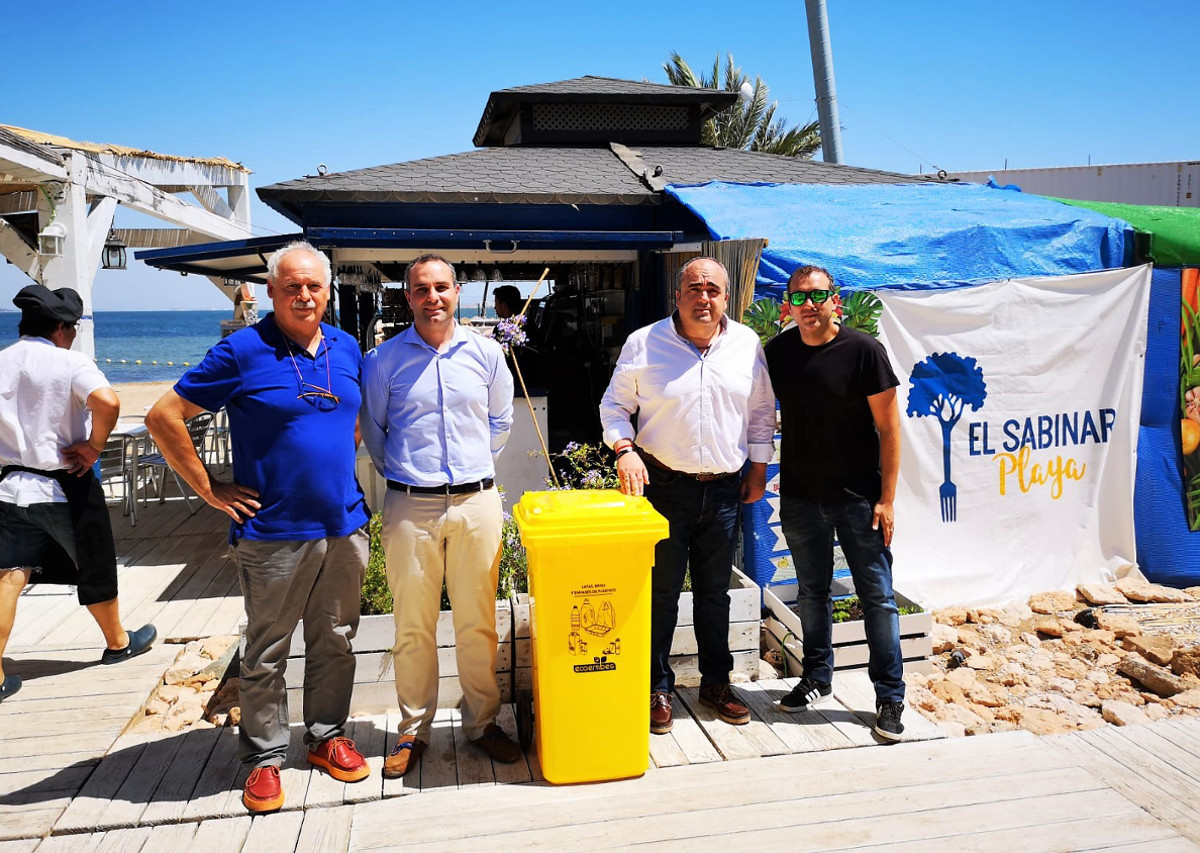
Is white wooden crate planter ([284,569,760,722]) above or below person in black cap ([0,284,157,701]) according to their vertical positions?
below

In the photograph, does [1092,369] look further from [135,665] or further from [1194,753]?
[135,665]

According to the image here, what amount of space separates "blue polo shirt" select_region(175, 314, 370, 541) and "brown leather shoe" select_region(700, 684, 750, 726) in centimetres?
181

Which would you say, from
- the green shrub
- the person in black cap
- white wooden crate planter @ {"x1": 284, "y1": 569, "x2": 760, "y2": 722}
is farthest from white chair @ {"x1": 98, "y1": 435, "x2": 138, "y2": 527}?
white wooden crate planter @ {"x1": 284, "y1": 569, "x2": 760, "y2": 722}

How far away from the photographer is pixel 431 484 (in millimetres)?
3285

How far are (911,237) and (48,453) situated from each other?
5.06 m

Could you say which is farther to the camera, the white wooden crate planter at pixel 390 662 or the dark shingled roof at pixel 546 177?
the dark shingled roof at pixel 546 177

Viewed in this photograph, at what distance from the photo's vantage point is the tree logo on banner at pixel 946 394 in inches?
211

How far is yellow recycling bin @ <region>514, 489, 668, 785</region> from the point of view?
3266 mm

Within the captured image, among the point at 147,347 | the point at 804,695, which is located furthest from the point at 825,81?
the point at 147,347

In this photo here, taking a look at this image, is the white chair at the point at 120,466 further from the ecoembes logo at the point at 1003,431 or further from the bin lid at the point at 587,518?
the ecoembes logo at the point at 1003,431

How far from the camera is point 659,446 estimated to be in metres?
3.72

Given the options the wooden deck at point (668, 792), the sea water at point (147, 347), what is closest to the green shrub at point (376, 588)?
the wooden deck at point (668, 792)

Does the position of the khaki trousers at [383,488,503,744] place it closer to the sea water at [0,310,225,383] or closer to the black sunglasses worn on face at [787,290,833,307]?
the black sunglasses worn on face at [787,290,833,307]

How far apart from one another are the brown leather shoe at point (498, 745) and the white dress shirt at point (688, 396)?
1.28 m
